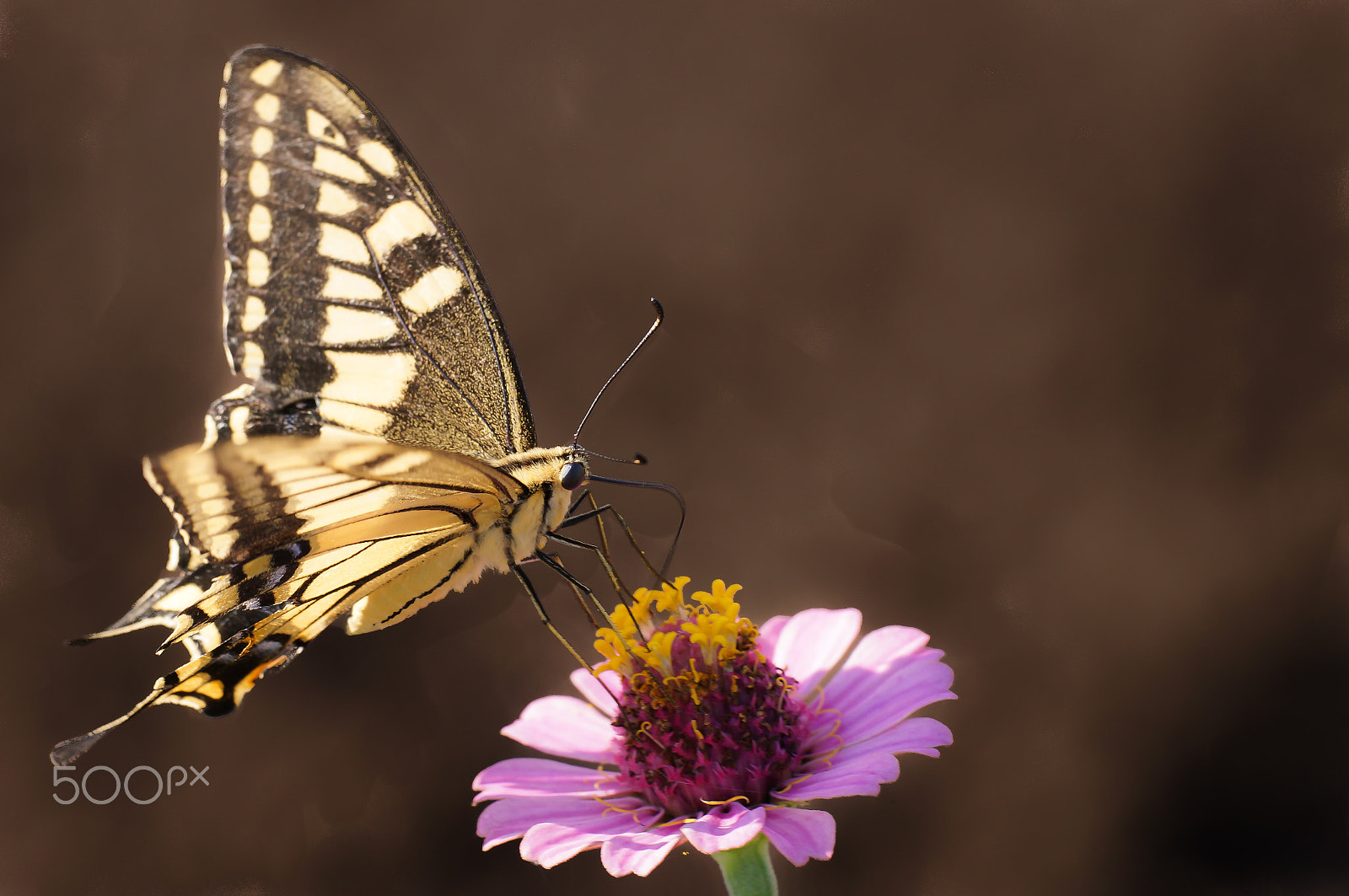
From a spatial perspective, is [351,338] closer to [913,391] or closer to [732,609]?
[732,609]

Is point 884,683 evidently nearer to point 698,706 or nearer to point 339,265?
point 698,706

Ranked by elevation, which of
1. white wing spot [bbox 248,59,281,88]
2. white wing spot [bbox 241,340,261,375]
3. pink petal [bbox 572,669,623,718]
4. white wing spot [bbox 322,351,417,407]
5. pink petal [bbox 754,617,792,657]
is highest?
white wing spot [bbox 248,59,281,88]

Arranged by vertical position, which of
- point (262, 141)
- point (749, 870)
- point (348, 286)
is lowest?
point (749, 870)

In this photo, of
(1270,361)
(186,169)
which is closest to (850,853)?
(1270,361)

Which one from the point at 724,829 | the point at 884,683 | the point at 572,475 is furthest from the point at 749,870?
the point at 572,475

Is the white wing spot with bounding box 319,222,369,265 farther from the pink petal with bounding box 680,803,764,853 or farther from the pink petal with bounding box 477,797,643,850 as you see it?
the pink petal with bounding box 680,803,764,853

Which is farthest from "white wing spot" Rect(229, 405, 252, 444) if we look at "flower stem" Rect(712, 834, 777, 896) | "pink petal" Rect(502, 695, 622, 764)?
"flower stem" Rect(712, 834, 777, 896)

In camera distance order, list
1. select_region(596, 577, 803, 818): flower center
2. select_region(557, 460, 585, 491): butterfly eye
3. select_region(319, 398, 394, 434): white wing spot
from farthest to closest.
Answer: select_region(319, 398, 394, 434): white wing spot < select_region(557, 460, 585, 491): butterfly eye < select_region(596, 577, 803, 818): flower center
